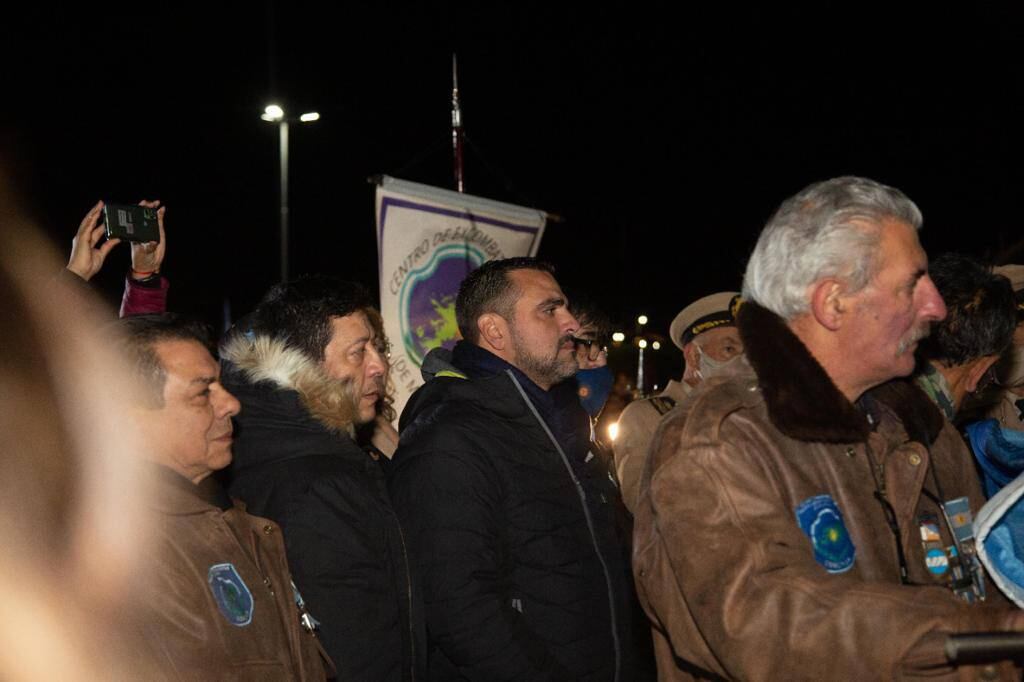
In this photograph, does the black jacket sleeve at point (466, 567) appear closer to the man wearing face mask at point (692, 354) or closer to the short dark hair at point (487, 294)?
the short dark hair at point (487, 294)

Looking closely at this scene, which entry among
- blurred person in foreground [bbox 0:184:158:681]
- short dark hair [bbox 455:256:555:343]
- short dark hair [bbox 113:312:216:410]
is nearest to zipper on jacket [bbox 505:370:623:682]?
short dark hair [bbox 455:256:555:343]

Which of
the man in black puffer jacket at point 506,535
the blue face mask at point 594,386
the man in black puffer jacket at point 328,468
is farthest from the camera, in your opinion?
the blue face mask at point 594,386

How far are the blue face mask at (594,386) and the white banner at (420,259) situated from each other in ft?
2.84

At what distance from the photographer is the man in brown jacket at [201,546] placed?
2504mm

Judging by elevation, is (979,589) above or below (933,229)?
below

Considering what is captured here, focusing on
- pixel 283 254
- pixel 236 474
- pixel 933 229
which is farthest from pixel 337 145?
pixel 236 474

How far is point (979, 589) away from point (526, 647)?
142cm

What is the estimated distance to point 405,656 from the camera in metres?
3.28

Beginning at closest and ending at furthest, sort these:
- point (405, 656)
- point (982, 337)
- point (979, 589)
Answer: point (979, 589) < point (405, 656) < point (982, 337)

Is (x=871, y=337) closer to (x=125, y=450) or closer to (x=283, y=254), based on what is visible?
(x=125, y=450)

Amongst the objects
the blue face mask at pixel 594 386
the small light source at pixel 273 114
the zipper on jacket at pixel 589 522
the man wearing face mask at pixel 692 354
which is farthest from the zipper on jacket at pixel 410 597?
the small light source at pixel 273 114

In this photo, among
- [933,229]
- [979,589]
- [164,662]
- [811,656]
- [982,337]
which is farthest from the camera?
[933,229]

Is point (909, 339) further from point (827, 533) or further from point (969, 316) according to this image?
point (969, 316)

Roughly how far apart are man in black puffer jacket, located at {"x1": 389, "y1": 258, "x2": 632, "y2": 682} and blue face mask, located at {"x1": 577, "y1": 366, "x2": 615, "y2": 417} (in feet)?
4.64
